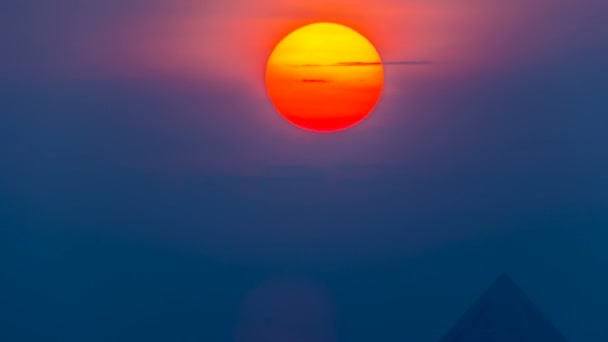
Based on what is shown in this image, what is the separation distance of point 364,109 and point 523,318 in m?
1.73

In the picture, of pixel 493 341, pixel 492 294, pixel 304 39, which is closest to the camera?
pixel 304 39

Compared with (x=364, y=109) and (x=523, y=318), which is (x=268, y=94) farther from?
(x=523, y=318)

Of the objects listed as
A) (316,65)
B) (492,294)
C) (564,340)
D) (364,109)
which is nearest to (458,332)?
(492,294)

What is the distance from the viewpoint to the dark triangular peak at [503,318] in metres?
4.97

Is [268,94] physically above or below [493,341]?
above

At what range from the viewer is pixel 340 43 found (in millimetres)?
4559

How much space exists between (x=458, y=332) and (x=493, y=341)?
40cm

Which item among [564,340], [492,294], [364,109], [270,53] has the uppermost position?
[270,53]

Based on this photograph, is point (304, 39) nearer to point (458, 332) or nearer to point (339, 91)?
point (339, 91)

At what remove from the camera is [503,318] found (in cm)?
525

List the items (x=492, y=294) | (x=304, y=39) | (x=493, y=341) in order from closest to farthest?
(x=304, y=39) → (x=492, y=294) → (x=493, y=341)

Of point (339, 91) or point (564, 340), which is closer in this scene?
point (339, 91)

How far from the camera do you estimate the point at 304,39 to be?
14.8 feet

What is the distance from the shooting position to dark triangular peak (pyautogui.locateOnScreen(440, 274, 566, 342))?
4.97 metres
